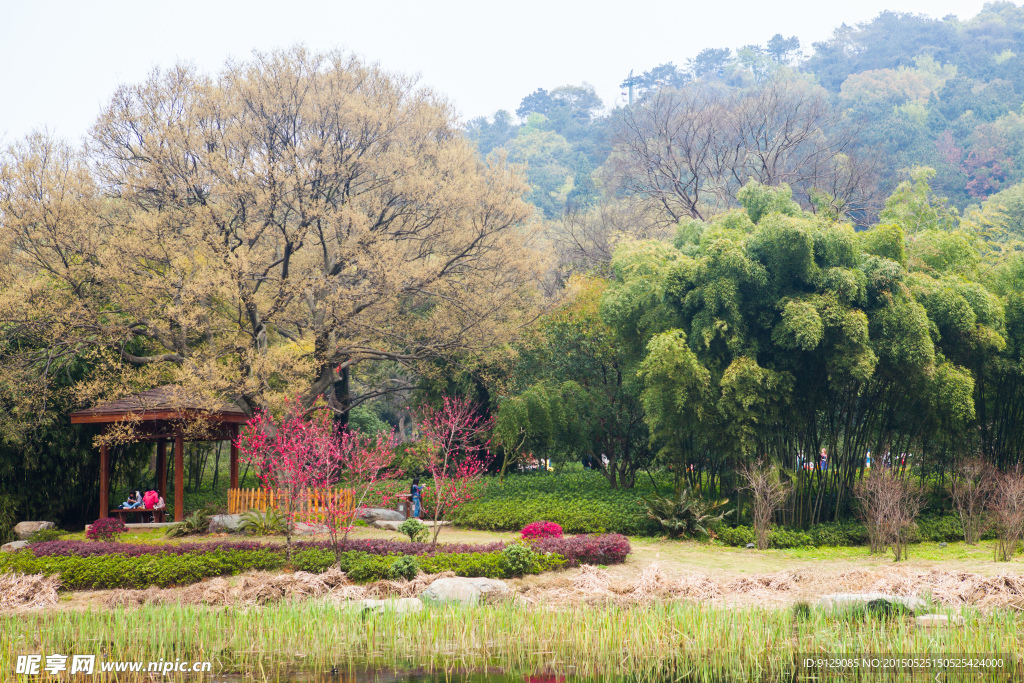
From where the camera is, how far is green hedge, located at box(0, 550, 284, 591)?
9.11 m

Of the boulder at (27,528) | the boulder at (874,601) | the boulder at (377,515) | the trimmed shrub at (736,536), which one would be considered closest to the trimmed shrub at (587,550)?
the trimmed shrub at (736,536)

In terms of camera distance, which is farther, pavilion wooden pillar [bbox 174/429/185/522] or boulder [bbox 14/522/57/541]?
pavilion wooden pillar [bbox 174/429/185/522]

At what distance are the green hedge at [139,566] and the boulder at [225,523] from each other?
3.09 meters

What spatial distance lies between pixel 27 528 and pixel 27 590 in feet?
16.5

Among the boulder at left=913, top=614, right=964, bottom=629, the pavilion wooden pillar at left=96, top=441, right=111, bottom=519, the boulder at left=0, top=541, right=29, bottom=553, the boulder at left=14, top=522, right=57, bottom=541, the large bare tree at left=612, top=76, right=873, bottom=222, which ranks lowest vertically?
the boulder at left=0, top=541, right=29, bottom=553

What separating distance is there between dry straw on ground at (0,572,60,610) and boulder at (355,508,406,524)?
5919 millimetres

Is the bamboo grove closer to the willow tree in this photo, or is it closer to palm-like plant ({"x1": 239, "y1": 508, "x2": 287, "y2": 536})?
the willow tree

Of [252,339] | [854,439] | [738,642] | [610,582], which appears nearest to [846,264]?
[854,439]

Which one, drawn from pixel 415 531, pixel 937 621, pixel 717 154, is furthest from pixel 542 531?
→ pixel 717 154

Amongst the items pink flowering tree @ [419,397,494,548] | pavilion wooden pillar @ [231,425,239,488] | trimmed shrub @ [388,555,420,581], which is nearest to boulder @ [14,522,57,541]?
pavilion wooden pillar @ [231,425,239,488]

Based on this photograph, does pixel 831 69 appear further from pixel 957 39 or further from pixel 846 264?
pixel 846 264

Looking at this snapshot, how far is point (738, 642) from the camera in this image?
582 cm

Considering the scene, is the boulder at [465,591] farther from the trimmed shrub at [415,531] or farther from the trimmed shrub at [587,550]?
the trimmed shrub at [415,531]

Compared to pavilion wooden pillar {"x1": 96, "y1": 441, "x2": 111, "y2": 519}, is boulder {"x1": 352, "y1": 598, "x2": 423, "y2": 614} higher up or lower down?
lower down
